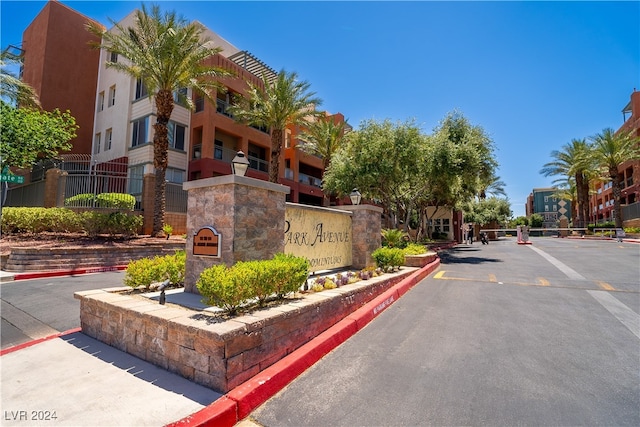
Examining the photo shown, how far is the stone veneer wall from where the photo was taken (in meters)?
3.46

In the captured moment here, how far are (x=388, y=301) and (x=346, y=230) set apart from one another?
2.91 m

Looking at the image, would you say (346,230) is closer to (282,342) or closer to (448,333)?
(448,333)

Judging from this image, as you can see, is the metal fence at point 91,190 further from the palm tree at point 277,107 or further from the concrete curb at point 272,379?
the concrete curb at point 272,379

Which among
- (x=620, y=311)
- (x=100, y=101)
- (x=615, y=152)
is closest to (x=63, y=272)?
(x=620, y=311)

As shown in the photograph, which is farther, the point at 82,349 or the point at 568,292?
the point at 568,292

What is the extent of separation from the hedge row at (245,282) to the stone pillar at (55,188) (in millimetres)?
15541

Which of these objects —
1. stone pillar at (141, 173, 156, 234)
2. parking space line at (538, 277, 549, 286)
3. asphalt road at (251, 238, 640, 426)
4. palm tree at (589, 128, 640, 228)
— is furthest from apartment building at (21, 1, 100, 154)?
palm tree at (589, 128, 640, 228)

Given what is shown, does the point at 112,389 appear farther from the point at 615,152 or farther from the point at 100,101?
the point at 615,152

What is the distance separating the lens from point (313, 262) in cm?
837

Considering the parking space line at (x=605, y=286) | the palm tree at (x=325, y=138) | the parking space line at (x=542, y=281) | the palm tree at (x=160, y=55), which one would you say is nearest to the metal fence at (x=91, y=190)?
the palm tree at (x=160, y=55)

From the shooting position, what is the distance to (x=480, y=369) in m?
4.30

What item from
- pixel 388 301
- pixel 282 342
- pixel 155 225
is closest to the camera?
pixel 282 342

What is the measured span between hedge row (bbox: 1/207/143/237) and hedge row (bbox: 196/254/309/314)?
1316 centimetres

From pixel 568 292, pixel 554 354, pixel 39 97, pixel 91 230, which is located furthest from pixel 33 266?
pixel 39 97
